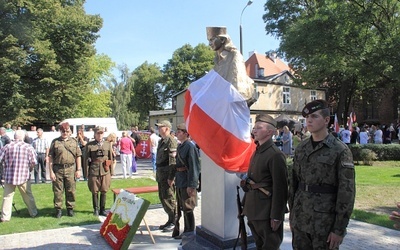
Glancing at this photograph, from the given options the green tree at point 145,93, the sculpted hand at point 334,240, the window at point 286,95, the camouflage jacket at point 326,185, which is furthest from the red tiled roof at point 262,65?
the sculpted hand at point 334,240

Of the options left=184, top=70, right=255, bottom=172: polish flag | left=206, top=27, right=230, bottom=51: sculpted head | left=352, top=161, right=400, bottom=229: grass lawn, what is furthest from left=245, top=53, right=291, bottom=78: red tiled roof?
left=184, top=70, right=255, bottom=172: polish flag

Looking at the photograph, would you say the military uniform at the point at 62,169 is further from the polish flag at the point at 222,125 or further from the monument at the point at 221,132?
the polish flag at the point at 222,125

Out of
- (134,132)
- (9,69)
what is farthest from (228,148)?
(9,69)

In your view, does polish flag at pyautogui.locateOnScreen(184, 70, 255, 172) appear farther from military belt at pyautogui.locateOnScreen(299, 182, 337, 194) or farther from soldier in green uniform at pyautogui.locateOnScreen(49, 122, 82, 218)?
soldier in green uniform at pyautogui.locateOnScreen(49, 122, 82, 218)

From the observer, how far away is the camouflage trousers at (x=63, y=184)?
26.3 feet

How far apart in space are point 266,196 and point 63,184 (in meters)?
5.80

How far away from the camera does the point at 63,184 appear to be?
8188 mm

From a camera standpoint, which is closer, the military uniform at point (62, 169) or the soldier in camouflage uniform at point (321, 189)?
the soldier in camouflage uniform at point (321, 189)

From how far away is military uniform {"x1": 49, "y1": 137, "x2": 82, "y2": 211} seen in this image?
800 cm

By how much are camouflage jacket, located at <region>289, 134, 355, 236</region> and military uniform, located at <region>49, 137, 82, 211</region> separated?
5.95 metres

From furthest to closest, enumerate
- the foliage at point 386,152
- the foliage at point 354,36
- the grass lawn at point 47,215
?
the foliage at point 386,152 < the foliage at point 354,36 < the grass lawn at point 47,215

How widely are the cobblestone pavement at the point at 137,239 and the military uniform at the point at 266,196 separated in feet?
5.64

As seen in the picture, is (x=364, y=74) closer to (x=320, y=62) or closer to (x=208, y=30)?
(x=320, y=62)

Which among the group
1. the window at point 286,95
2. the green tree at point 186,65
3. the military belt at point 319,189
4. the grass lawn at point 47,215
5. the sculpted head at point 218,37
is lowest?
the grass lawn at point 47,215
